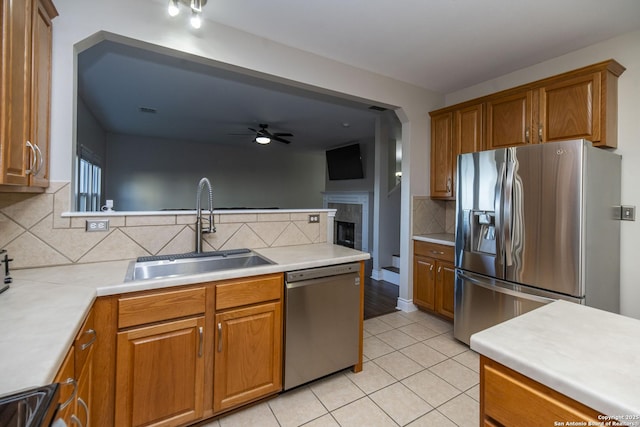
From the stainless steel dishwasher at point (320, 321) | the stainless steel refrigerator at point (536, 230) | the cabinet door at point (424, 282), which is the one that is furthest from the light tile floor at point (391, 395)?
the cabinet door at point (424, 282)

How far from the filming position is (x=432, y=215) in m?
3.59

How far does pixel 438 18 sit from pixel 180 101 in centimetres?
338

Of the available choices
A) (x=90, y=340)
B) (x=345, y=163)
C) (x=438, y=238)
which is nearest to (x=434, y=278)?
(x=438, y=238)

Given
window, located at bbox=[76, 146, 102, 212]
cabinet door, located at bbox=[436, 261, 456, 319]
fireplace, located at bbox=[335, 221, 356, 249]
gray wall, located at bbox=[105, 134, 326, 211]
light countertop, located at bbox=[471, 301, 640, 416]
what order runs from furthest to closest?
fireplace, located at bbox=[335, 221, 356, 249]
gray wall, located at bbox=[105, 134, 326, 211]
window, located at bbox=[76, 146, 102, 212]
cabinet door, located at bbox=[436, 261, 456, 319]
light countertop, located at bbox=[471, 301, 640, 416]

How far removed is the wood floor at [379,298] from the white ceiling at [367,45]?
258cm

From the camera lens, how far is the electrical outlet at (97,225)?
1.83 m

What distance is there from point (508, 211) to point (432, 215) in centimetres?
131

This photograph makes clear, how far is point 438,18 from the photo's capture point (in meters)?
2.14

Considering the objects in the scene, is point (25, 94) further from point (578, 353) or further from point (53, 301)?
point (578, 353)

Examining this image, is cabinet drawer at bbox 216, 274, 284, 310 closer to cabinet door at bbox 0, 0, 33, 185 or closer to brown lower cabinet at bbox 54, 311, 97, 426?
brown lower cabinet at bbox 54, 311, 97, 426

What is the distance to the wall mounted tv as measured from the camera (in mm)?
6646

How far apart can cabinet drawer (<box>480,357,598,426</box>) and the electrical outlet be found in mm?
2099

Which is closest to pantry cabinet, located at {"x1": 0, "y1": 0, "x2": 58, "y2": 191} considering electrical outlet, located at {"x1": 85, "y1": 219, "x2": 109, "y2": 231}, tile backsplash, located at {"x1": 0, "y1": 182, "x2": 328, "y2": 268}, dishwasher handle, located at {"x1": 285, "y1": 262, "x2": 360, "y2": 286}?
tile backsplash, located at {"x1": 0, "y1": 182, "x2": 328, "y2": 268}

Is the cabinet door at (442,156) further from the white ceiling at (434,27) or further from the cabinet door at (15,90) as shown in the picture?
the cabinet door at (15,90)
